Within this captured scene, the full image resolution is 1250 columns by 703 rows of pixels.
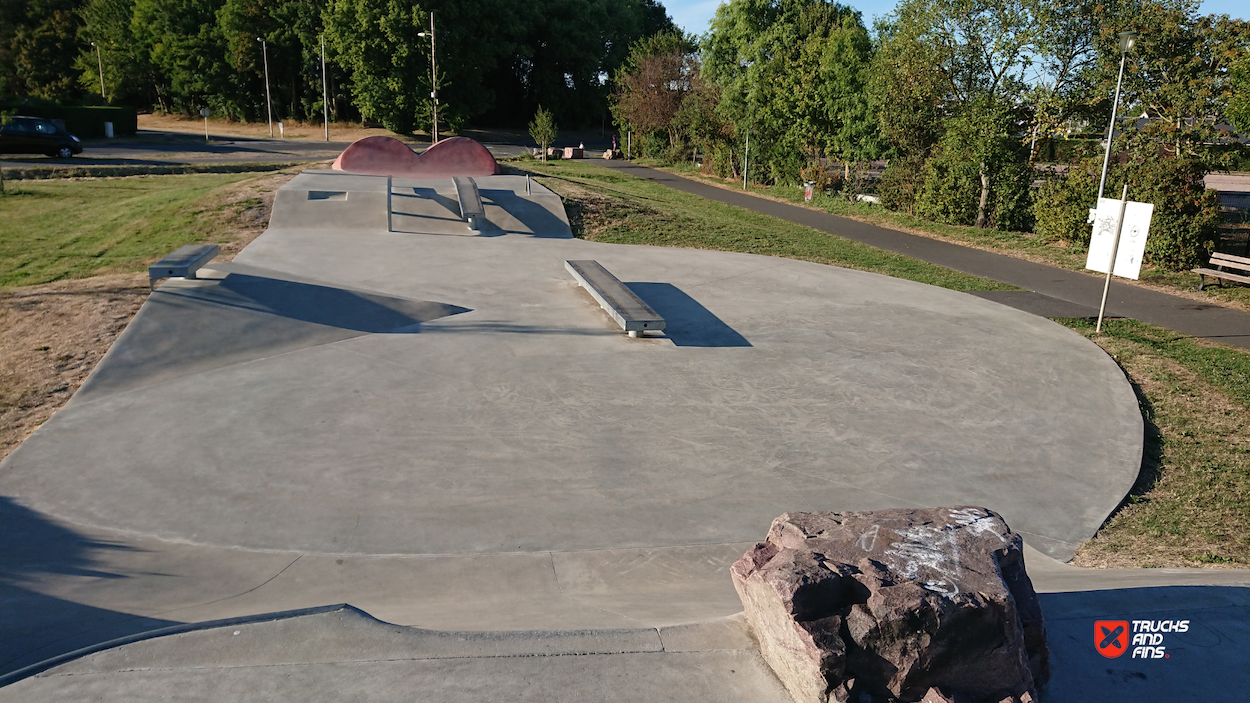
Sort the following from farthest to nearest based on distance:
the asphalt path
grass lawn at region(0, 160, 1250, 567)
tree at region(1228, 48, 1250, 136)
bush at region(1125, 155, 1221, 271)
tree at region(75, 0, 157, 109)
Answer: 1. tree at region(75, 0, 157, 109)
2. the asphalt path
3. bush at region(1125, 155, 1221, 271)
4. tree at region(1228, 48, 1250, 136)
5. grass lawn at region(0, 160, 1250, 567)

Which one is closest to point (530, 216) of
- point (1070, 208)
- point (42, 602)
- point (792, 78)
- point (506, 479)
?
point (1070, 208)

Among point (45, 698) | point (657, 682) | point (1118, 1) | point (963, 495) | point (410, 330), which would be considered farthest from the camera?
point (1118, 1)

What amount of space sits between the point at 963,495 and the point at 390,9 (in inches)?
1918

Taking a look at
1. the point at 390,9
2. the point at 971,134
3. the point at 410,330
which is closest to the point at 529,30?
the point at 390,9

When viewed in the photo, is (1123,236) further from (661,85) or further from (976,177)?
(661,85)

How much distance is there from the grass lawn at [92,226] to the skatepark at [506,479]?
346cm

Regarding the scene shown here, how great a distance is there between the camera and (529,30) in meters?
59.2

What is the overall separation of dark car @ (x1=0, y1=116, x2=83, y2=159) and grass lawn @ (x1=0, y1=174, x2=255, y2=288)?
9.75 m

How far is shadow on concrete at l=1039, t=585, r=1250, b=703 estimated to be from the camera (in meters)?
3.62

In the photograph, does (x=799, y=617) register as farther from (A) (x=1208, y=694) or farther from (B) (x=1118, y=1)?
(B) (x=1118, y=1)

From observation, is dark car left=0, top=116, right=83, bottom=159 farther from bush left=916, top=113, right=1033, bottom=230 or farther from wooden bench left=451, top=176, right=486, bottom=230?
bush left=916, top=113, right=1033, bottom=230

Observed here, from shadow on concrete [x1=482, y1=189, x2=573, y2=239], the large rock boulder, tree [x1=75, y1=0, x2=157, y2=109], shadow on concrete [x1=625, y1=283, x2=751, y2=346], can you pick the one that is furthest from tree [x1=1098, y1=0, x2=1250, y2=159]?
tree [x1=75, y1=0, x2=157, y2=109]

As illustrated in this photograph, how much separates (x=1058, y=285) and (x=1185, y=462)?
8.19 m

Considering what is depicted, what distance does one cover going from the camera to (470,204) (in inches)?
639
